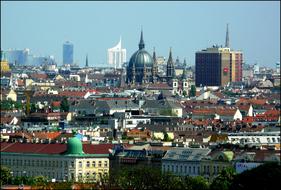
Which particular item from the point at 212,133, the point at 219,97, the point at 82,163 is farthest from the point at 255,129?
the point at 219,97

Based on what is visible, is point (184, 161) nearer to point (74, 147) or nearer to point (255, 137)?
point (74, 147)

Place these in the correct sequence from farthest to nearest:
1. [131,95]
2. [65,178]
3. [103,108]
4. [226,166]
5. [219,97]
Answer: [219,97], [131,95], [103,108], [65,178], [226,166]

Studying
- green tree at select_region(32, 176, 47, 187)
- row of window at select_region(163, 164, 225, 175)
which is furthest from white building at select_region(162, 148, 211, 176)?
green tree at select_region(32, 176, 47, 187)

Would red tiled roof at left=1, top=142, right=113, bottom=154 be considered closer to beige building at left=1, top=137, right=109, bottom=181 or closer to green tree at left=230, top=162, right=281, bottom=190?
beige building at left=1, top=137, right=109, bottom=181

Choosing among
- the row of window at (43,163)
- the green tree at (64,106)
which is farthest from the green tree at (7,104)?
the row of window at (43,163)

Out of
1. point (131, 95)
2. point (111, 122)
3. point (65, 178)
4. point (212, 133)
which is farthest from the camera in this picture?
point (131, 95)

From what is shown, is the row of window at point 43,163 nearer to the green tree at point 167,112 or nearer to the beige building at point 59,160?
the beige building at point 59,160

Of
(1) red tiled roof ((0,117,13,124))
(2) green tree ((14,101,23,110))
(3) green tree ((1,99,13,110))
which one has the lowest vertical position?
(2) green tree ((14,101,23,110))

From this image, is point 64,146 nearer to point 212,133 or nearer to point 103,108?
point 212,133
